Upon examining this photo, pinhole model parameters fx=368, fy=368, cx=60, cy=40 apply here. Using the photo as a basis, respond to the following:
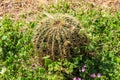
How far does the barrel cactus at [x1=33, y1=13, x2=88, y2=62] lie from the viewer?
5.17 meters

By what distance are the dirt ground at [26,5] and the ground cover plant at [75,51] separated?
18 cm

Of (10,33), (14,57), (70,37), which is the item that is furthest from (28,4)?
(70,37)

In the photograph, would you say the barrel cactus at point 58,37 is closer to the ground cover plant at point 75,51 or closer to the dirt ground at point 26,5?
the ground cover plant at point 75,51

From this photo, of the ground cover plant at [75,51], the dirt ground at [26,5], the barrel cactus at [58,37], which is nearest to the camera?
the barrel cactus at [58,37]

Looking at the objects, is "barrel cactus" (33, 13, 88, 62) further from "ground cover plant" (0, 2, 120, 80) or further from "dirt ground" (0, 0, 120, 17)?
"dirt ground" (0, 0, 120, 17)

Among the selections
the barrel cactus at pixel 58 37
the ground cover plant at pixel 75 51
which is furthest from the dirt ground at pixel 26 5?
the barrel cactus at pixel 58 37

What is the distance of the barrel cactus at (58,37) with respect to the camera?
5.17 m

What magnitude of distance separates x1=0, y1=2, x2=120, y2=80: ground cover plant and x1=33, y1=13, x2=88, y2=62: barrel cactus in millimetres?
108

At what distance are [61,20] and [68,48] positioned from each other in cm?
41

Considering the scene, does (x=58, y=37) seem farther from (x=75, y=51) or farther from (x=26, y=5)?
(x=26, y=5)

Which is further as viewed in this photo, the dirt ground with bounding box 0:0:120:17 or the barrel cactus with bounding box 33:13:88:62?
the dirt ground with bounding box 0:0:120:17

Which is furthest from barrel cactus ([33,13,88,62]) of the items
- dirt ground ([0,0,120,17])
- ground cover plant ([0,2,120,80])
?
dirt ground ([0,0,120,17])

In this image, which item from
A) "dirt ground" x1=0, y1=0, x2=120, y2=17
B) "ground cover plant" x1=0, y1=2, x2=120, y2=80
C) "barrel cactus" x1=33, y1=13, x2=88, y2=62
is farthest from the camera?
"dirt ground" x1=0, y1=0, x2=120, y2=17

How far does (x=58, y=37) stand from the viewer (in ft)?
16.9
